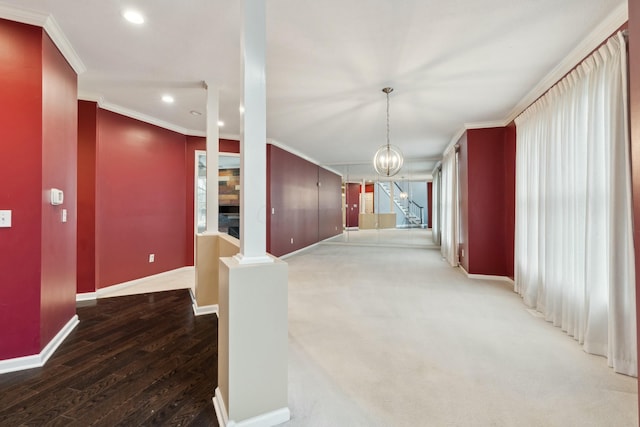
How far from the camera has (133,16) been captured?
6.86 feet

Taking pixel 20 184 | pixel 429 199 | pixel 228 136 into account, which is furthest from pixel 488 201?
pixel 429 199

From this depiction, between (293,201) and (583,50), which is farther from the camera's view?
(293,201)

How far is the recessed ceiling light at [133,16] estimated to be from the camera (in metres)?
2.05

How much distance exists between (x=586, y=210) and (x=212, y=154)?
3574 mm

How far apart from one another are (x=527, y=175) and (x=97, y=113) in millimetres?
5474

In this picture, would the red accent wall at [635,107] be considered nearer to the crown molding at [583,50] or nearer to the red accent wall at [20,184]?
the crown molding at [583,50]

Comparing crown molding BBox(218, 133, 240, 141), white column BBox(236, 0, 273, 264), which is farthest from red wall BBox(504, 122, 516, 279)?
crown molding BBox(218, 133, 240, 141)

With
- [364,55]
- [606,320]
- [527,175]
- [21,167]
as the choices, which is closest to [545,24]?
[364,55]

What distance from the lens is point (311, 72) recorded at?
2949 millimetres

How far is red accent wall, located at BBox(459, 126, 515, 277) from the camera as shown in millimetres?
4383

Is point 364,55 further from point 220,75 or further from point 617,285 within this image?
point 617,285

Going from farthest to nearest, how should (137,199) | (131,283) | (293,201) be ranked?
(293,201) < (137,199) < (131,283)

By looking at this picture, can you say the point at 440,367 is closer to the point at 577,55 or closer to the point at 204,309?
the point at 204,309

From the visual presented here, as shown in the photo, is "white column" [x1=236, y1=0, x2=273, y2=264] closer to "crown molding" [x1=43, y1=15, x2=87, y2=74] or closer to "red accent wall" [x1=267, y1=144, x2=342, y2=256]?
"crown molding" [x1=43, y1=15, x2=87, y2=74]
